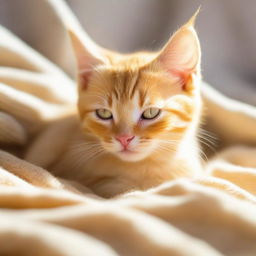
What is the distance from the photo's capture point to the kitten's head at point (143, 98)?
1.17 meters

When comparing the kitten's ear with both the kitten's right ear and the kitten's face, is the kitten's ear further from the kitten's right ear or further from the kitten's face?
the kitten's right ear

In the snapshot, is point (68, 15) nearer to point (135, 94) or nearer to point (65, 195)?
point (135, 94)

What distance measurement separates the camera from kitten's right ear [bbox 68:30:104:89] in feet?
4.13

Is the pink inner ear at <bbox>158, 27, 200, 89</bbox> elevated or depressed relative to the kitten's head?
elevated

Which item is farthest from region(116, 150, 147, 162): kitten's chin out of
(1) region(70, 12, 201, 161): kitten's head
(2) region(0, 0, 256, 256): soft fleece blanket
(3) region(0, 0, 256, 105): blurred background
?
(3) region(0, 0, 256, 105): blurred background

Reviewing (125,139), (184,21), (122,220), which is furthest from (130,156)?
(184,21)

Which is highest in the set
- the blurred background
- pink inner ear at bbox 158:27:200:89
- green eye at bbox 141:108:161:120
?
the blurred background

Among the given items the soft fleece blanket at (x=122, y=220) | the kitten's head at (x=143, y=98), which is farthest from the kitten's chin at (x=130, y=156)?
the soft fleece blanket at (x=122, y=220)

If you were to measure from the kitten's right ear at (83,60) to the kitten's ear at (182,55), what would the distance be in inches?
6.6

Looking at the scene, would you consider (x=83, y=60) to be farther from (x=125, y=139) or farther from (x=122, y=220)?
(x=122, y=220)

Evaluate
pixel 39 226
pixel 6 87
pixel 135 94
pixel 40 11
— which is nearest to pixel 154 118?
pixel 135 94

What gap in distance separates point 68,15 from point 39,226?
41.3 inches

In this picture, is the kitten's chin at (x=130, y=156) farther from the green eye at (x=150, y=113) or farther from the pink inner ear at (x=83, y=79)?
the pink inner ear at (x=83, y=79)

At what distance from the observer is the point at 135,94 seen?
118 cm
